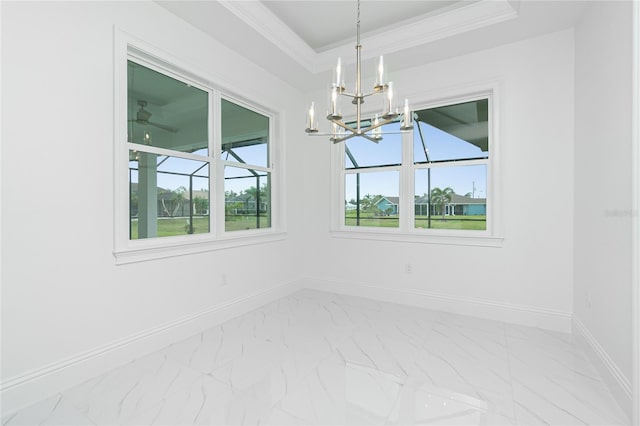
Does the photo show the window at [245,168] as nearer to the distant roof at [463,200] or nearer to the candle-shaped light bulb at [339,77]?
the candle-shaped light bulb at [339,77]

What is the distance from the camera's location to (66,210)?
1979mm

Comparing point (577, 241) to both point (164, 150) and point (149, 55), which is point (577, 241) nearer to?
point (164, 150)

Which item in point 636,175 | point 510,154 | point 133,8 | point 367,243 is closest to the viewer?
point 636,175

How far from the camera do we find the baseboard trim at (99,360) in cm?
176

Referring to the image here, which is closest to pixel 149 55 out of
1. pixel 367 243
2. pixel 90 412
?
pixel 90 412

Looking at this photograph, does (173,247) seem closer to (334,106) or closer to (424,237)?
(334,106)

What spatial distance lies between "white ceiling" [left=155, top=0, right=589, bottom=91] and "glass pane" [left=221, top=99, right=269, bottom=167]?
0.57 m

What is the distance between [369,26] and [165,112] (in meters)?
2.22

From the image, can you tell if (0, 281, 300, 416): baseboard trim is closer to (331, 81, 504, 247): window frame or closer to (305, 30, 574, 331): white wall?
(331, 81, 504, 247): window frame

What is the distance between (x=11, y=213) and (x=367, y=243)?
3.21 m

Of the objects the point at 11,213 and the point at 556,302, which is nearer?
the point at 11,213

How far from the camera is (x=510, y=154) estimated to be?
3092mm

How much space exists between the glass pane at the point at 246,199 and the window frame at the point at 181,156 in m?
0.07

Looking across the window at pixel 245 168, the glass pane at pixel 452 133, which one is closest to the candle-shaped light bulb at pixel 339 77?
the window at pixel 245 168
